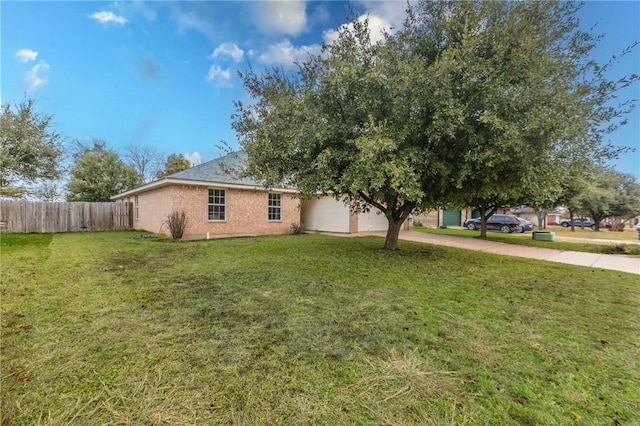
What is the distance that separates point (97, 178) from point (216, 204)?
15.5 m

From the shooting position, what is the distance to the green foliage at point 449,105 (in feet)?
18.3

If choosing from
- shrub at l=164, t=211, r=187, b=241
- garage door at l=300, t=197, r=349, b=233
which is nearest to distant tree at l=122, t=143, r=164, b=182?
garage door at l=300, t=197, r=349, b=233

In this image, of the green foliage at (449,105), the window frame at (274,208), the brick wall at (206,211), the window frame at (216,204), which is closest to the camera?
the green foliage at (449,105)

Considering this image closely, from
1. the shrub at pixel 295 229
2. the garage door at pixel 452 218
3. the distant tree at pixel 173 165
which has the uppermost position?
the distant tree at pixel 173 165

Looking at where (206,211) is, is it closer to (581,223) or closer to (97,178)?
(97,178)

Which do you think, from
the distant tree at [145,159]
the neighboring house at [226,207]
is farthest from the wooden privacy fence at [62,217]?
the distant tree at [145,159]

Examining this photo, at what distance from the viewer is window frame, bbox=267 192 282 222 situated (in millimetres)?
15773

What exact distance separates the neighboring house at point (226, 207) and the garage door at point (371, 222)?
0.06m

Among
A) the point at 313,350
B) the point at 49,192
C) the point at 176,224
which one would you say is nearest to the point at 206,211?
the point at 176,224

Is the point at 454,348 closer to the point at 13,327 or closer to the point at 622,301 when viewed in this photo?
the point at 622,301

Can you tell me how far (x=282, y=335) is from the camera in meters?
3.32

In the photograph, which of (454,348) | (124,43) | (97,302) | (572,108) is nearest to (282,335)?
(454,348)

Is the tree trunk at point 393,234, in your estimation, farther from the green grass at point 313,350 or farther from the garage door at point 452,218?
the garage door at point 452,218

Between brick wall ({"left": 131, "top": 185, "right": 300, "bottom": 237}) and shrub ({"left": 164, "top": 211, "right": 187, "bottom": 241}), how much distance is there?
0.40m
